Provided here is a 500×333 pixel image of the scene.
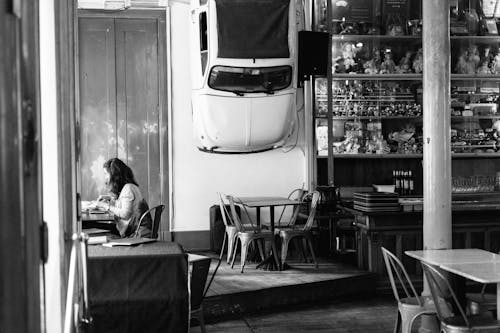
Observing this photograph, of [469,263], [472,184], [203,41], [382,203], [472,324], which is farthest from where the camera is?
[472,184]

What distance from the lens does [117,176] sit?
693 centimetres

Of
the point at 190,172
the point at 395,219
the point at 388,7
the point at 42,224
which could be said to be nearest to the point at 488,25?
the point at 388,7

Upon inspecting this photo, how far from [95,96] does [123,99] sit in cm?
34

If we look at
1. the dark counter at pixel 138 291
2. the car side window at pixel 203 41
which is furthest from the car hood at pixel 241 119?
→ the dark counter at pixel 138 291

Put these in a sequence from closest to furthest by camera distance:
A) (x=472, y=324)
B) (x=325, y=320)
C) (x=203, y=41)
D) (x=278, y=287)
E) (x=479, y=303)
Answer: (x=472, y=324)
(x=479, y=303)
(x=325, y=320)
(x=278, y=287)
(x=203, y=41)

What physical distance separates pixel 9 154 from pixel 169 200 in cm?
783

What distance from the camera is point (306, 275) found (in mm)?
7234

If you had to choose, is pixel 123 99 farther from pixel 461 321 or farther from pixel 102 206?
pixel 461 321

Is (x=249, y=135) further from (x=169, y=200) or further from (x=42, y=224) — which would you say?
(x=42, y=224)

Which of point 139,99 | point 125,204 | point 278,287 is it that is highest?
point 139,99

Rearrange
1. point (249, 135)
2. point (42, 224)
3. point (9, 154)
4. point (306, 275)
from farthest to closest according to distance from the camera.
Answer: point (249, 135) → point (306, 275) → point (42, 224) → point (9, 154)

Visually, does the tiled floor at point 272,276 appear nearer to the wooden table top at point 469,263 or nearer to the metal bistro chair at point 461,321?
the wooden table top at point 469,263

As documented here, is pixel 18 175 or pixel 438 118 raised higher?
pixel 438 118

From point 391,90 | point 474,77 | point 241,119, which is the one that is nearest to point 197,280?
point 241,119
